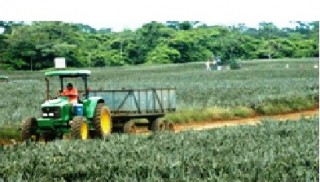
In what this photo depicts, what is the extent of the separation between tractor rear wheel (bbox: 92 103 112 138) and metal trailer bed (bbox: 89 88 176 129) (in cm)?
144

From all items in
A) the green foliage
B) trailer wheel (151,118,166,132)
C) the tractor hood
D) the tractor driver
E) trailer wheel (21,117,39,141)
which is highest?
the tractor driver

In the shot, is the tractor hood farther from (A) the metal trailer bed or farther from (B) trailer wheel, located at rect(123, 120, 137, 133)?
(B) trailer wheel, located at rect(123, 120, 137, 133)

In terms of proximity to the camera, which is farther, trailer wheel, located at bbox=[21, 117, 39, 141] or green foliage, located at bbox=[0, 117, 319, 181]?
trailer wheel, located at bbox=[21, 117, 39, 141]

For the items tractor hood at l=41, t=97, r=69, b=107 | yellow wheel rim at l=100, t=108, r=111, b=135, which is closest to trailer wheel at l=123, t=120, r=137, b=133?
yellow wheel rim at l=100, t=108, r=111, b=135

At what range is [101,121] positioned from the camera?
13.1m

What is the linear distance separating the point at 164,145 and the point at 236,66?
54.2m

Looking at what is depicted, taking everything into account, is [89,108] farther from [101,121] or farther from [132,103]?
[132,103]

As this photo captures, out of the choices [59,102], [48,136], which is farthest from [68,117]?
[48,136]

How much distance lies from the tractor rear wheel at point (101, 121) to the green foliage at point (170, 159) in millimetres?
1865

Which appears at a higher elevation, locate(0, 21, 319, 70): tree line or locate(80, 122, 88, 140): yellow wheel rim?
locate(0, 21, 319, 70): tree line

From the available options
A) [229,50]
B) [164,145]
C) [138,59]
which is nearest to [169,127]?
[164,145]

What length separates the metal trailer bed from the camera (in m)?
15.1

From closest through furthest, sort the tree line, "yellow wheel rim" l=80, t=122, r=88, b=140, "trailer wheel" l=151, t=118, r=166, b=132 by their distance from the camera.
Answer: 1. "yellow wheel rim" l=80, t=122, r=88, b=140
2. "trailer wheel" l=151, t=118, r=166, b=132
3. the tree line

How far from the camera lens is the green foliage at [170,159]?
655 centimetres
